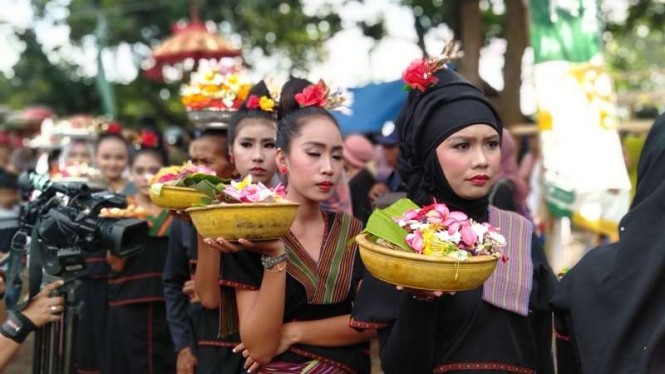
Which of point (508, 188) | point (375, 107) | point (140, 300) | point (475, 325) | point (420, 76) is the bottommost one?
point (140, 300)

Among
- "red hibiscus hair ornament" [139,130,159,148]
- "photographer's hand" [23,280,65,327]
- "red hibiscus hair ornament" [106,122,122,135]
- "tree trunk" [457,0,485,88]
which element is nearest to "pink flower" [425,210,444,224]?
"photographer's hand" [23,280,65,327]

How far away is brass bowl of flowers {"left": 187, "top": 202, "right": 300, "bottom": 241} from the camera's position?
239 cm

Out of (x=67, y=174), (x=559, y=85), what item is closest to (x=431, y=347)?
(x=67, y=174)

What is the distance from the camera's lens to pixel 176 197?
3.05 meters

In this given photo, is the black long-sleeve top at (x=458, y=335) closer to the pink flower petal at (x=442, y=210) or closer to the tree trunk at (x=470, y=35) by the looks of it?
the pink flower petal at (x=442, y=210)

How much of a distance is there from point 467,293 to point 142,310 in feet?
9.72

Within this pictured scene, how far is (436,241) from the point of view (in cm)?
218

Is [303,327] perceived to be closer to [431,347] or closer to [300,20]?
[431,347]

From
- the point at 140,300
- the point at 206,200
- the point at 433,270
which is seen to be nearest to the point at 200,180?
the point at 206,200

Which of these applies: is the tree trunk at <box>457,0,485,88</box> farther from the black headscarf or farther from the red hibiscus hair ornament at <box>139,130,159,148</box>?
the black headscarf

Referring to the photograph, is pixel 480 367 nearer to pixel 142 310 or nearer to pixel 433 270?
pixel 433 270

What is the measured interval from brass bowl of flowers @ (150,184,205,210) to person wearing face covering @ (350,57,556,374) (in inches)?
30.4

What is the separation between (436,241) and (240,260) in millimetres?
929

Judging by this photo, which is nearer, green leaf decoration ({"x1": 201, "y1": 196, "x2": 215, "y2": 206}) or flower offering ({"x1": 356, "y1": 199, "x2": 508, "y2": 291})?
flower offering ({"x1": 356, "y1": 199, "x2": 508, "y2": 291})
